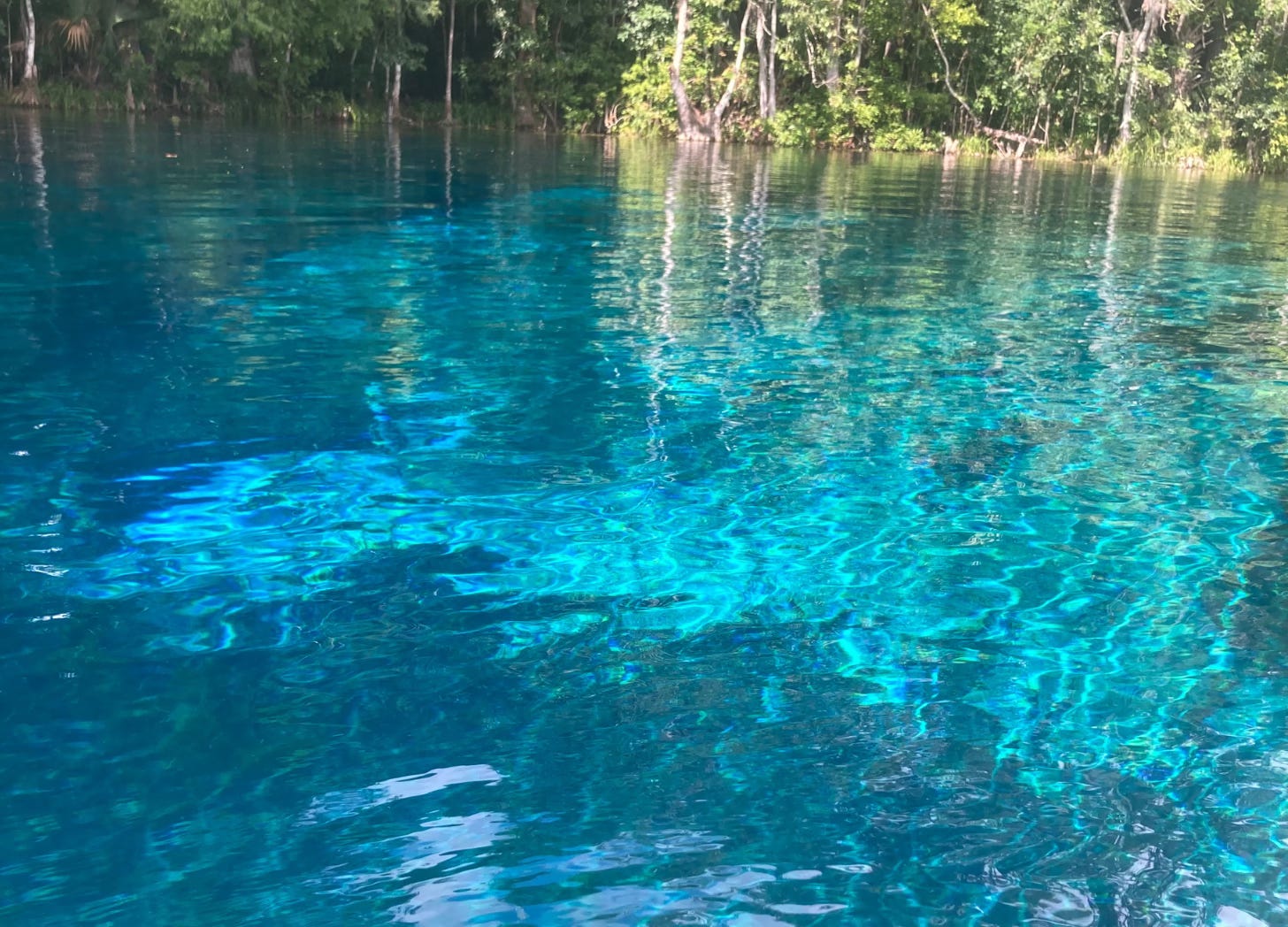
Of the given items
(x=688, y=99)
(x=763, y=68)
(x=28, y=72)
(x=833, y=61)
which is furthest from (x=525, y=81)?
(x=28, y=72)

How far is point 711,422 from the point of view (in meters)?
5.41

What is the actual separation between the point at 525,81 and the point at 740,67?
7.94 metres

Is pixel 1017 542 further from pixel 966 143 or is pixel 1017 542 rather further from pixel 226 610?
pixel 966 143

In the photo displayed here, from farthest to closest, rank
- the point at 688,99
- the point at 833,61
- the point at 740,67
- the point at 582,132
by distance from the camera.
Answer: the point at 582,132
the point at 688,99
the point at 740,67
the point at 833,61

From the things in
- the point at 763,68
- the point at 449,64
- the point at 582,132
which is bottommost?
the point at 582,132

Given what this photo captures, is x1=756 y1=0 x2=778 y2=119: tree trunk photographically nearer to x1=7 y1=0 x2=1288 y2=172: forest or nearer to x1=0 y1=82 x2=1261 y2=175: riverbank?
x1=7 y1=0 x2=1288 y2=172: forest

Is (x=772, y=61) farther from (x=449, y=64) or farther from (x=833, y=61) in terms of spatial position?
(x=449, y=64)

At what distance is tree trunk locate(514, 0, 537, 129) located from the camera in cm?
3697

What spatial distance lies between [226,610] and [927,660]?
2186mm

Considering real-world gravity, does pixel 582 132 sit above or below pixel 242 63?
below

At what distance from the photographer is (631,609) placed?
359 centimetres

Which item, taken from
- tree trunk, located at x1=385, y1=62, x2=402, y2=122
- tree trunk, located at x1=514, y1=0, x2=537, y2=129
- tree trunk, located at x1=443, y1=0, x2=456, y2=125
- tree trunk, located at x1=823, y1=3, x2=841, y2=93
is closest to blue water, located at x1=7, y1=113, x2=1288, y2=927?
tree trunk, located at x1=823, y1=3, x2=841, y2=93

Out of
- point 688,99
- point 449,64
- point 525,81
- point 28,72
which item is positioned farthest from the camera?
point 525,81

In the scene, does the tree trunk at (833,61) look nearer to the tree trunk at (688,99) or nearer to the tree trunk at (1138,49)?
the tree trunk at (688,99)
